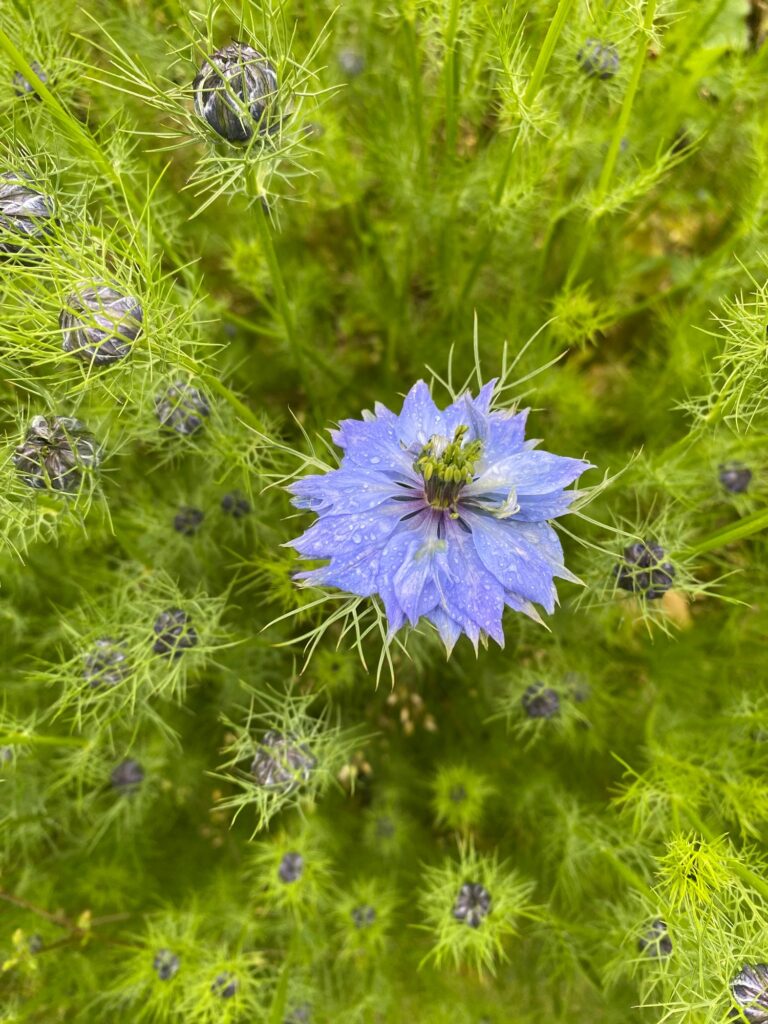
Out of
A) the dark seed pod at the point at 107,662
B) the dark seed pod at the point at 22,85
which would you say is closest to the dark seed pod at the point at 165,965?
the dark seed pod at the point at 107,662

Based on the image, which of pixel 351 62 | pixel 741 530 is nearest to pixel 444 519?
pixel 741 530

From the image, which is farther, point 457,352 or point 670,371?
point 457,352

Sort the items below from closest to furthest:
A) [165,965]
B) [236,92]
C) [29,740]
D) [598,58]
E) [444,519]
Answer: [236,92], [444,519], [29,740], [598,58], [165,965]

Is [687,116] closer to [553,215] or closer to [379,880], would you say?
[553,215]

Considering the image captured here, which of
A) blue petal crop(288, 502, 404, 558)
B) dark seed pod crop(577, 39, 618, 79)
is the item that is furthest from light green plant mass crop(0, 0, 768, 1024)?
blue petal crop(288, 502, 404, 558)

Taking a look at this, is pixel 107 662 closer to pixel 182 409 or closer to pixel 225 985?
pixel 182 409

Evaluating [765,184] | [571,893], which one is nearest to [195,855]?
[571,893]
